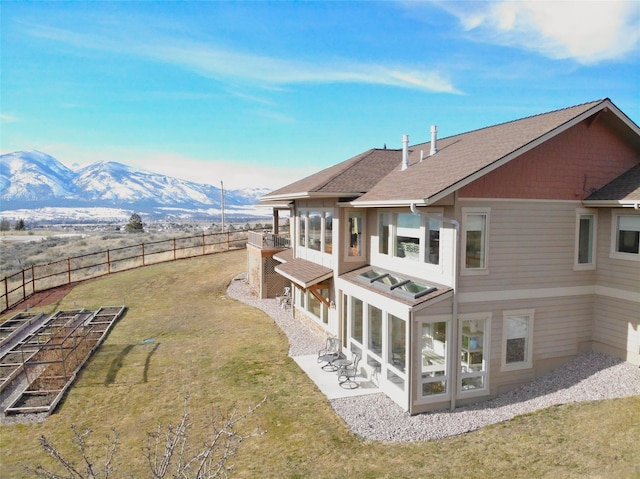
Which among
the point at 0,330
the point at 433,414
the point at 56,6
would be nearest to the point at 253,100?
the point at 56,6

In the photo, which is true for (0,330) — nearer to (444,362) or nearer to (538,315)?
(444,362)

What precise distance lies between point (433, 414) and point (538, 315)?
4.03m

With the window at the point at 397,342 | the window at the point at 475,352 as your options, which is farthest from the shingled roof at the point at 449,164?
the window at the point at 475,352

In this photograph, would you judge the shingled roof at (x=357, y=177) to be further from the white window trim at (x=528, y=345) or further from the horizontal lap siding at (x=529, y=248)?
the white window trim at (x=528, y=345)

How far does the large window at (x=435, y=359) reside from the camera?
10.1 meters

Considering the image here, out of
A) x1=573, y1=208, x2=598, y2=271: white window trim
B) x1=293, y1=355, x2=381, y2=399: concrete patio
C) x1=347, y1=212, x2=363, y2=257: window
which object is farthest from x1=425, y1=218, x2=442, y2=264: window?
x1=573, y1=208, x2=598, y2=271: white window trim

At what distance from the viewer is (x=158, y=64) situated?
2175 centimetres

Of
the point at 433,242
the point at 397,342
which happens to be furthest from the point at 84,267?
the point at 433,242

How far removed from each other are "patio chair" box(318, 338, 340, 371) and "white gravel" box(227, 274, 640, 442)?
2.08m

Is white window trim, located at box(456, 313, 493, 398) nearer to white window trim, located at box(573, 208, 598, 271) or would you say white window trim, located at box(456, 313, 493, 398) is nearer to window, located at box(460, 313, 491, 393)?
window, located at box(460, 313, 491, 393)

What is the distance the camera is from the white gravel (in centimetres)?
913

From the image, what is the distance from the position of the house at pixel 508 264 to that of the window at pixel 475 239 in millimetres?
27

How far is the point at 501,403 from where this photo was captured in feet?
33.7

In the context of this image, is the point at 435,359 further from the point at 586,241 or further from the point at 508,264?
the point at 586,241
